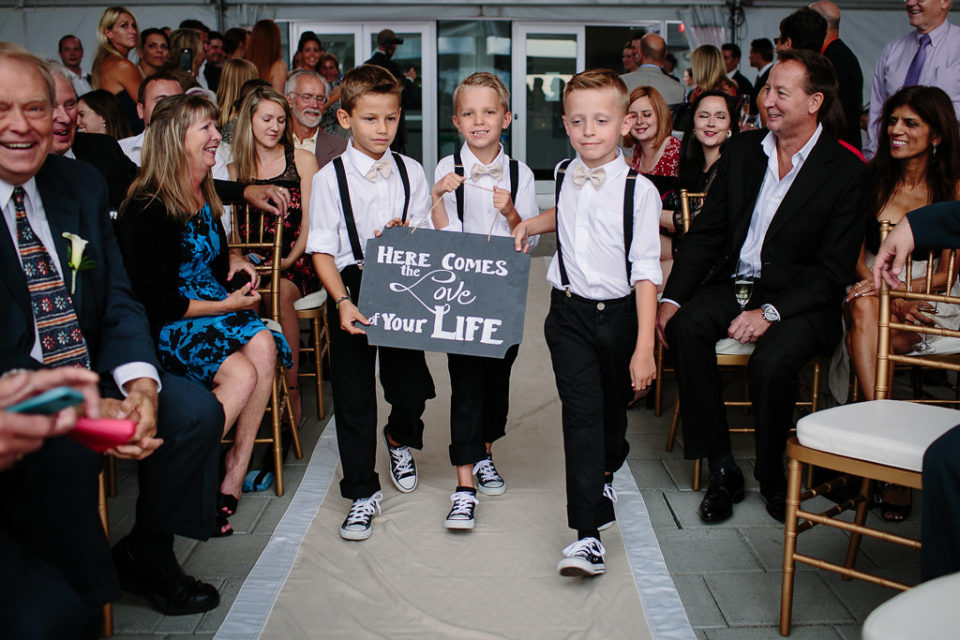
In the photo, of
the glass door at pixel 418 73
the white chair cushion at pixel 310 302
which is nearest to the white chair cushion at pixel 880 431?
the white chair cushion at pixel 310 302

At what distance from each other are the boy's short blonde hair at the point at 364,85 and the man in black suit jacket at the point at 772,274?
140 centimetres

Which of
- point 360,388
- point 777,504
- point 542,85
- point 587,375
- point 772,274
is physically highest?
point 542,85

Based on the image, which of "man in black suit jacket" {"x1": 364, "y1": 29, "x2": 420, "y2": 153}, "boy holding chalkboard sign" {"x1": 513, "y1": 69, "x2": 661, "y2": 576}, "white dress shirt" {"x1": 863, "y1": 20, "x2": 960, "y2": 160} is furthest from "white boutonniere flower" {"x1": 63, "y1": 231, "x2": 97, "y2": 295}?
"white dress shirt" {"x1": 863, "y1": 20, "x2": 960, "y2": 160}

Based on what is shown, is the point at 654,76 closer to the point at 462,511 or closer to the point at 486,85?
the point at 486,85

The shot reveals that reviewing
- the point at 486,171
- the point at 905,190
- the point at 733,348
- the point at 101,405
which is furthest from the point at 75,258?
the point at 905,190

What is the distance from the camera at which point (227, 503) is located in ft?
10.5

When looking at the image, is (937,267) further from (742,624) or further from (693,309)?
(742,624)

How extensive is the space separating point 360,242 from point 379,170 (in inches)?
10.0

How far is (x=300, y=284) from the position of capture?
4.20 meters

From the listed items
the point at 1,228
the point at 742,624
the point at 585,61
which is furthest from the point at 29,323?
the point at 585,61

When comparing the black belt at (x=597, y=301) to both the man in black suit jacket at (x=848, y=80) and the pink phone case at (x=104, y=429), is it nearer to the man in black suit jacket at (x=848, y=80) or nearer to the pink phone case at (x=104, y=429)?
the pink phone case at (x=104, y=429)

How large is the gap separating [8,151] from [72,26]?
9.59 m

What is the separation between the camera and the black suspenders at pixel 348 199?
2947mm

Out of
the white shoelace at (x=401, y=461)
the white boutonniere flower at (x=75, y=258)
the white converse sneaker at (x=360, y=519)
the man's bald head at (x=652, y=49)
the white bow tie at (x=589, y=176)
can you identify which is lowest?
the white converse sneaker at (x=360, y=519)
